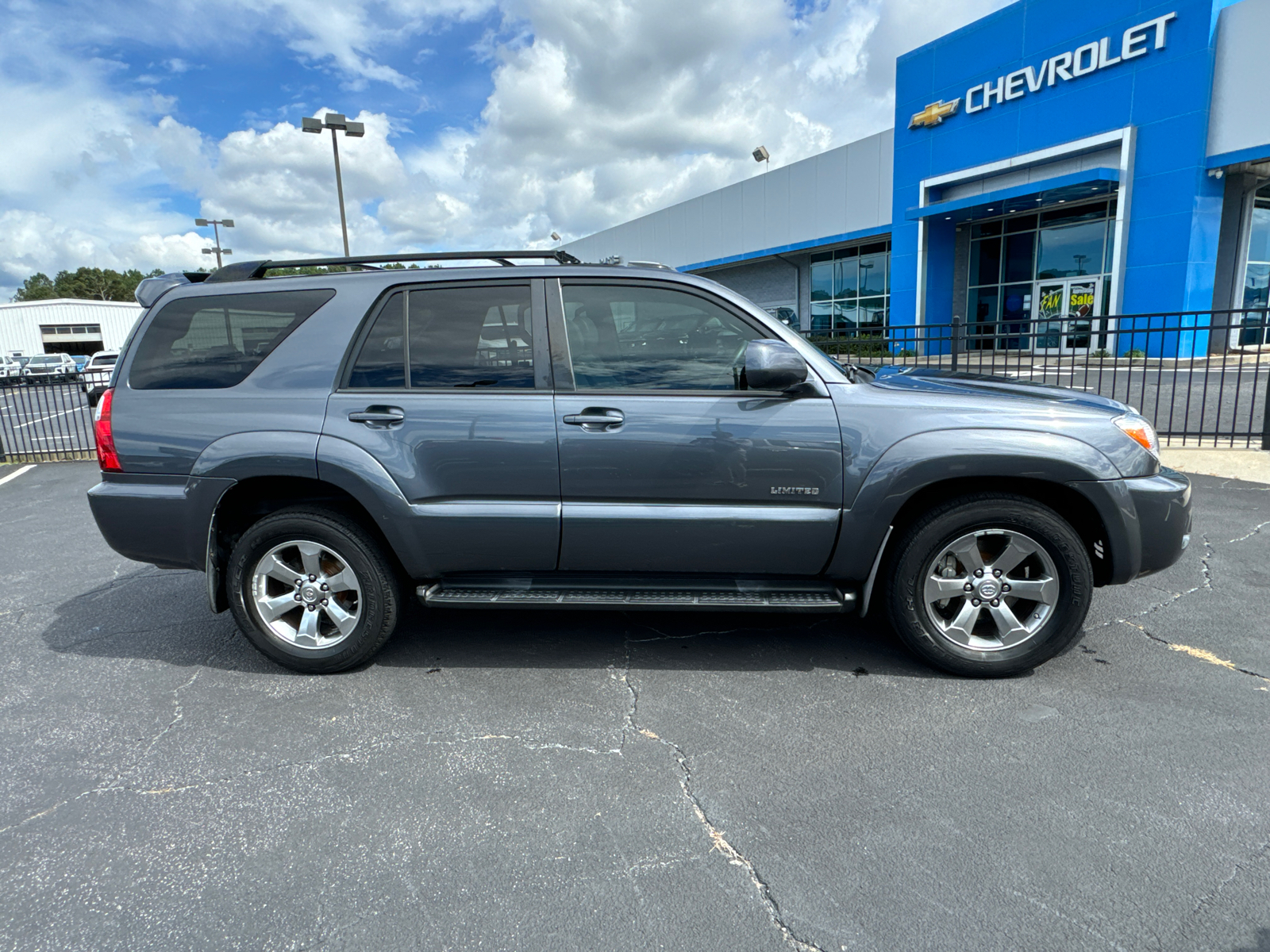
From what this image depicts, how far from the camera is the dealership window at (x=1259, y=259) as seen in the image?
19.3 meters

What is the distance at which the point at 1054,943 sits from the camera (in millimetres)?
1945

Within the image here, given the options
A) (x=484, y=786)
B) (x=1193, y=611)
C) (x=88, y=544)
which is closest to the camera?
(x=484, y=786)

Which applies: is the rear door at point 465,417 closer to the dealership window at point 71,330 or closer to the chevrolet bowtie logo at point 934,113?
the chevrolet bowtie logo at point 934,113

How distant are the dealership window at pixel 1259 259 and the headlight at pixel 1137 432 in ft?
68.0

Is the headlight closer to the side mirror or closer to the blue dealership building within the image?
the side mirror

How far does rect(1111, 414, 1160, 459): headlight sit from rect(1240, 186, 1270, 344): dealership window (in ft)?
68.0

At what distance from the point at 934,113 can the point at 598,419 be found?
23.8 m

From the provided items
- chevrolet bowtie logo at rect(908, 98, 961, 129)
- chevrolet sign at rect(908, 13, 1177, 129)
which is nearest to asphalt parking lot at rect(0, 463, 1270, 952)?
chevrolet sign at rect(908, 13, 1177, 129)

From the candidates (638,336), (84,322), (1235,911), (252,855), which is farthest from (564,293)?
(84,322)

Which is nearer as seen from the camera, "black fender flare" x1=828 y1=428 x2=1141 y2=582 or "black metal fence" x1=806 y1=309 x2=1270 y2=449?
"black fender flare" x1=828 y1=428 x2=1141 y2=582

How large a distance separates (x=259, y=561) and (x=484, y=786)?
1619 mm

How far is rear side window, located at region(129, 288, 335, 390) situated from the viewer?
3.52 metres

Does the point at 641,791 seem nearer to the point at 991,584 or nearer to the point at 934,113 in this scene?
the point at 991,584

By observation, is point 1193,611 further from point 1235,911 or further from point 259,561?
point 259,561
